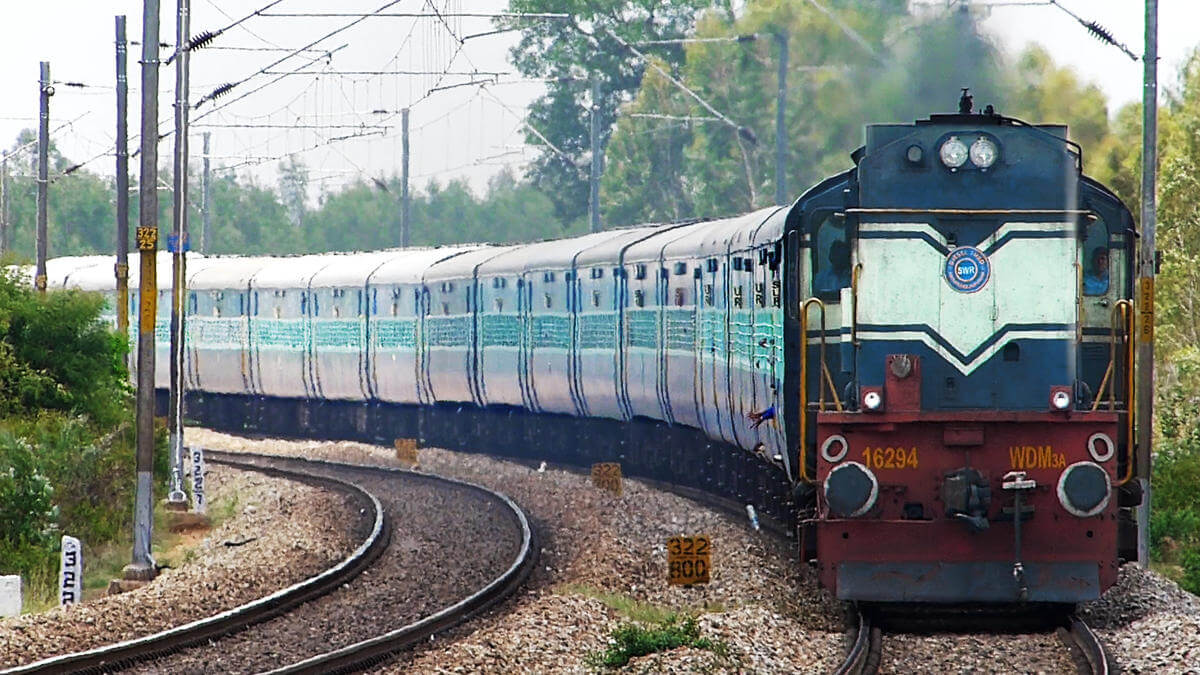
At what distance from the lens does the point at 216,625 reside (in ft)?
46.0

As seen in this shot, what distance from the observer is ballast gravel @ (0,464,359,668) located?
13.8 metres

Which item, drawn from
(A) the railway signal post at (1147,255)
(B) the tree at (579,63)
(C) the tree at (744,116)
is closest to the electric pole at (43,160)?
(C) the tree at (744,116)

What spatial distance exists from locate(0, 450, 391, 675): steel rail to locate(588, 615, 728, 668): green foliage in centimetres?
286

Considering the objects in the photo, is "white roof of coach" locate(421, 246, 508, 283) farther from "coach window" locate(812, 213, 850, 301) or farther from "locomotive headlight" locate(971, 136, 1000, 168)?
"locomotive headlight" locate(971, 136, 1000, 168)

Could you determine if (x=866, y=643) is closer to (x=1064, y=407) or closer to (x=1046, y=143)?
(x=1064, y=407)

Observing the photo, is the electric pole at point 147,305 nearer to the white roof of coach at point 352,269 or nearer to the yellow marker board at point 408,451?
the yellow marker board at point 408,451

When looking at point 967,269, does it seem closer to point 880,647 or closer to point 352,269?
point 880,647

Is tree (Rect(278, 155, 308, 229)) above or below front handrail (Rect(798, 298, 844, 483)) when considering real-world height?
above

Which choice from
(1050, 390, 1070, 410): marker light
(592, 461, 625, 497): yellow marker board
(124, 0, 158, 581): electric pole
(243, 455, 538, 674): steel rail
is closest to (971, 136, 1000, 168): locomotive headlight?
(1050, 390, 1070, 410): marker light

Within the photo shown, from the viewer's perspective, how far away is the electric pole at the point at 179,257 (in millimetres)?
23469

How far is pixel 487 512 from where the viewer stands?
2217 cm

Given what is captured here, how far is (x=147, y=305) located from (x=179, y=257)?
625 centimetres

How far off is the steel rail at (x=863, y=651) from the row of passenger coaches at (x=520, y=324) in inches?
69.5

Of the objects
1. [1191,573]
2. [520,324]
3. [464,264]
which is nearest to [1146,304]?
[1191,573]
